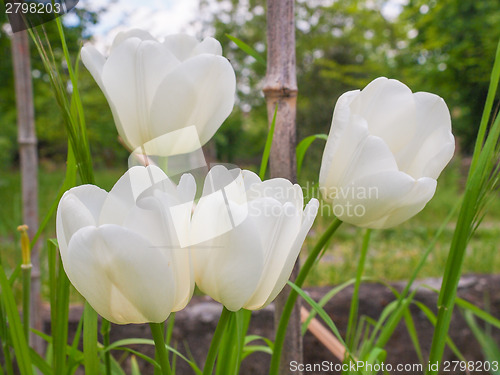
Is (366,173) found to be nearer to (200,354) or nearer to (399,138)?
(399,138)

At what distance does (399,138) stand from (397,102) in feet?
0.08

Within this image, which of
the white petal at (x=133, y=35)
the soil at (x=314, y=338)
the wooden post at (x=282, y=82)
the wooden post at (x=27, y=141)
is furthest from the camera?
the soil at (x=314, y=338)

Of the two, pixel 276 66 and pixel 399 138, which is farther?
pixel 276 66

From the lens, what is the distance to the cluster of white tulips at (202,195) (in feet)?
0.73

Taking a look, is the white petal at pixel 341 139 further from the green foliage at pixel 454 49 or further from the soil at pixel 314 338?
the green foliage at pixel 454 49

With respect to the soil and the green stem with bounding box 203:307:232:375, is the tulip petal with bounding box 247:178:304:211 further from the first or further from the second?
the soil

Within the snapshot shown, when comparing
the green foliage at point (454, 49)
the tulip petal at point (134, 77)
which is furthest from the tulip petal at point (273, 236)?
the green foliage at point (454, 49)

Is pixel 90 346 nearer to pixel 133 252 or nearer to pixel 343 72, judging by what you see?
pixel 133 252

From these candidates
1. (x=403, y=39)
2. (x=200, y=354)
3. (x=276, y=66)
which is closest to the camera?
(x=276, y=66)

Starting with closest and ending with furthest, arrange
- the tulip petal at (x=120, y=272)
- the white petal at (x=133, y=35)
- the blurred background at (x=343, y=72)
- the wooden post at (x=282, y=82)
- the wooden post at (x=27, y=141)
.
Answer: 1. the tulip petal at (x=120, y=272)
2. the white petal at (x=133, y=35)
3. the wooden post at (x=282, y=82)
4. the wooden post at (x=27, y=141)
5. the blurred background at (x=343, y=72)

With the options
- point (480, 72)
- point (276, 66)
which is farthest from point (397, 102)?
point (480, 72)

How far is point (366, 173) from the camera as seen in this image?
30 cm

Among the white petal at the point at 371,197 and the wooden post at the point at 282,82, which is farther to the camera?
the wooden post at the point at 282,82

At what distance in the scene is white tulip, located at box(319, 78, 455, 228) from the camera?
0.30m
